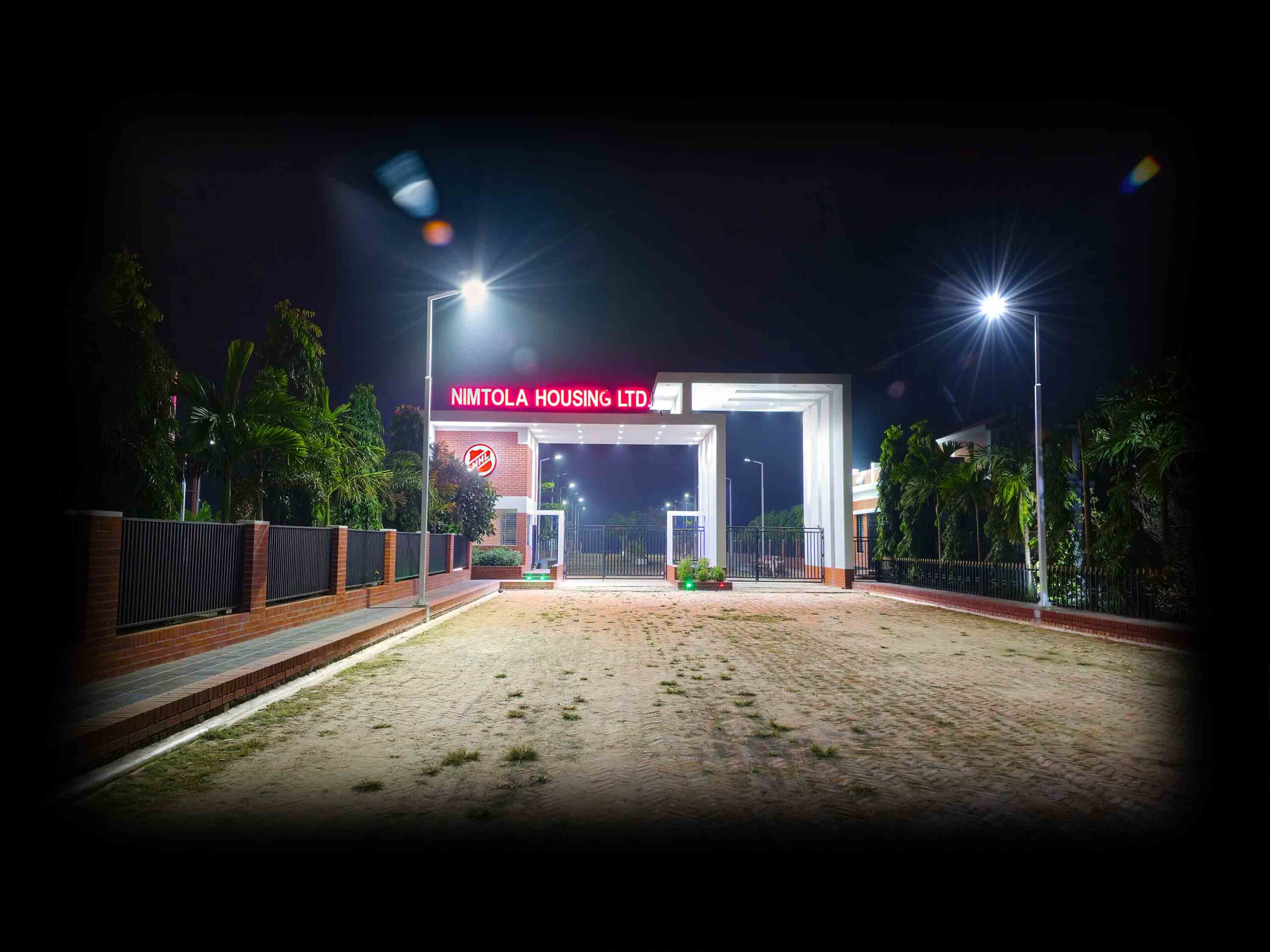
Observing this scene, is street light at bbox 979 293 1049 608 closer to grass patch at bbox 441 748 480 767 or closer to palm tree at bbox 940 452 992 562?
palm tree at bbox 940 452 992 562

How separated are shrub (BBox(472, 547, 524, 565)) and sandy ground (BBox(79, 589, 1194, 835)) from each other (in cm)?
1725

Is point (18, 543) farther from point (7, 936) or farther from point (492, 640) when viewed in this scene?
point (492, 640)

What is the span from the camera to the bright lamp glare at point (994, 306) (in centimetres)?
1584

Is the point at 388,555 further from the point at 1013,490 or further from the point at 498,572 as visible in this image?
the point at 1013,490

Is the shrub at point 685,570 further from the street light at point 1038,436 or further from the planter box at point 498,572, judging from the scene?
the street light at point 1038,436

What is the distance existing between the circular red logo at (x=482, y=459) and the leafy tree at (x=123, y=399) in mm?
20736

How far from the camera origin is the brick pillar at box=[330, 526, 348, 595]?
1448 cm

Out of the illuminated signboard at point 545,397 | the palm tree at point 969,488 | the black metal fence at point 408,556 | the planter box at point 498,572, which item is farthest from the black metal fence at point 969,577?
the black metal fence at point 408,556

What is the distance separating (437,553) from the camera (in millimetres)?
23688

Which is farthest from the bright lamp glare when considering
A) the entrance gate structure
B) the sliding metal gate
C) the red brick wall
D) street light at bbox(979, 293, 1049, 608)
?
the red brick wall

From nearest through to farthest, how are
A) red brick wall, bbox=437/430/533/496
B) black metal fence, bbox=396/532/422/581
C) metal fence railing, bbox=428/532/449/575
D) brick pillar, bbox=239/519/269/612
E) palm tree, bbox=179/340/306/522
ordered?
1. brick pillar, bbox=239/519/269/612
2. palm tree, bbox=179/340/306/522
3. black metal fence, bbox=396/532/422/581
4. metal fence railing, bbox=428/532/449/575
5. red brick wall, bbox=437/430/533/496

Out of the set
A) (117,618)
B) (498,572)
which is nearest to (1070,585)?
(117,618)

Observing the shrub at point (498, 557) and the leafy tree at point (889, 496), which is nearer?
the shrub at point (498, 557)

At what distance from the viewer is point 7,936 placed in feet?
9.96
